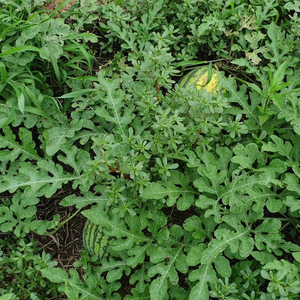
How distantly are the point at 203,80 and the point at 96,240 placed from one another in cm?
145

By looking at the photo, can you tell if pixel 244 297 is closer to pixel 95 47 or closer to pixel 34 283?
pixel 34 283

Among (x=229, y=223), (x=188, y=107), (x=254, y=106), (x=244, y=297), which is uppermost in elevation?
(x=188, y=107)

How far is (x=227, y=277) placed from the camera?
8.78ft

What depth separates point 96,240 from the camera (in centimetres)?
301

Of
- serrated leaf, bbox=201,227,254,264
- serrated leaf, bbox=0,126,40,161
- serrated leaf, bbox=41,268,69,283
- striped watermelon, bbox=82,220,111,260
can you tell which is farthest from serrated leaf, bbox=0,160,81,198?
serrated leaf, bbox=201,227,254,264

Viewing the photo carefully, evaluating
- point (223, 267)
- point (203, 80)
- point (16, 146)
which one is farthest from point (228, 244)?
point (16, 146)

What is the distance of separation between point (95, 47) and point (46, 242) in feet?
6.03

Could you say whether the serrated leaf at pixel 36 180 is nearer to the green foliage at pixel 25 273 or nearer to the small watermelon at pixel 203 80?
the green foliage at pixel 25 273

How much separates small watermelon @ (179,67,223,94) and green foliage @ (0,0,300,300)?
0.11 meters

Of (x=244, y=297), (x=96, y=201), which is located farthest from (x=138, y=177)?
(x=244, y=297)

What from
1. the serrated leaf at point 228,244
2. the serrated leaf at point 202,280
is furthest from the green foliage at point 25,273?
the serrated leaf at point 228,244

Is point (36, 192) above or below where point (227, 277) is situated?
above

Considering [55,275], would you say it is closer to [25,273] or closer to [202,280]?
[25,273]

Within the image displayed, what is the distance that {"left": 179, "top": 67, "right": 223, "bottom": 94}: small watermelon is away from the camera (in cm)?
328
